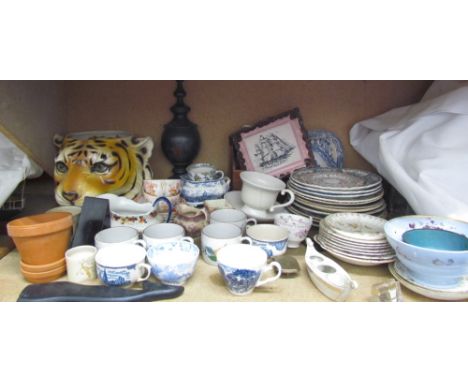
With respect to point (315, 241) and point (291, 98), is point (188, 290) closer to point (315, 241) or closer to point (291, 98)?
point (315, 241)

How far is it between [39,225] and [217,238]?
0.32m

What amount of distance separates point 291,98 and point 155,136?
0.42 meters

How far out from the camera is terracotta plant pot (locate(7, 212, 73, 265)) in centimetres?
70

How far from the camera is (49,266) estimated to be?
28.5 inches

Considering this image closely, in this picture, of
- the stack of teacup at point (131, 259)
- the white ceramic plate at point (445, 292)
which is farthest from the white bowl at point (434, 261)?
the stack of teacup at point (131, 259)

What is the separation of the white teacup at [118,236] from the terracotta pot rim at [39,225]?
7 centimetres

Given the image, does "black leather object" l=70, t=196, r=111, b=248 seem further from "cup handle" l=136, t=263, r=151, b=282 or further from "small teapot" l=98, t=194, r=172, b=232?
"cup handle" l=136, t=263, r=151, b=282

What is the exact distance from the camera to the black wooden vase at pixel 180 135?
3.57 feet

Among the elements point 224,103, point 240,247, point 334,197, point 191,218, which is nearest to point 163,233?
point 191,218

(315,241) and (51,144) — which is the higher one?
(51,144)

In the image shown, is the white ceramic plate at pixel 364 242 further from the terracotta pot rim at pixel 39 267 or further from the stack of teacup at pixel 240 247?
the terracotta pot rim at pixel 39 267

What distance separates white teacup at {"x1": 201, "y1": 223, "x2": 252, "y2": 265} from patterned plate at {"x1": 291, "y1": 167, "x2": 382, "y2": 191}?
22 cm

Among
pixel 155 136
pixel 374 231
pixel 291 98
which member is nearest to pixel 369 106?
pixel 291 98

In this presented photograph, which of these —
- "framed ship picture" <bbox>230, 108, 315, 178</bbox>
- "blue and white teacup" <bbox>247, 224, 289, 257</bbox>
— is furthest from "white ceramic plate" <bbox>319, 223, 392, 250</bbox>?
"framed ship picture" <bbox>230, 108, 315, 178</bbox>
